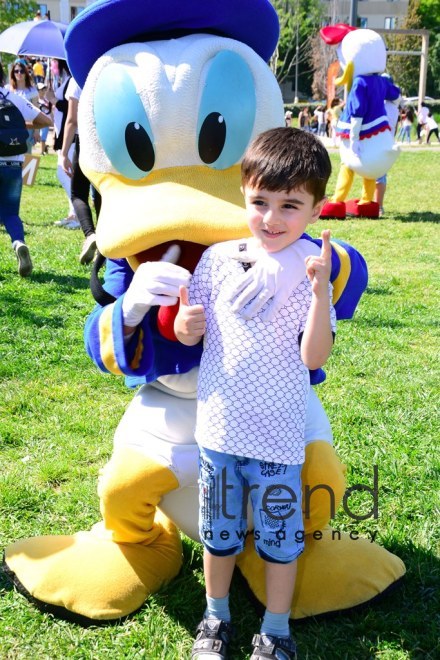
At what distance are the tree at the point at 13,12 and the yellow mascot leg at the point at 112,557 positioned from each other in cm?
2216

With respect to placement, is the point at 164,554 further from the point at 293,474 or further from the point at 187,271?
the point at 187,271

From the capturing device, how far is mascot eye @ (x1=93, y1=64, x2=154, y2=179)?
2.20 metres

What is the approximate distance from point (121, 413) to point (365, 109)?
263 inches

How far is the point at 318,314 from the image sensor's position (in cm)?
195

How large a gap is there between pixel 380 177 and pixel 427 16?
46.4 metres

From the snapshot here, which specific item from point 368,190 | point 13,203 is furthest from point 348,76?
point 13,203

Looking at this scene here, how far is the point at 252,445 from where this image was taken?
204 cm

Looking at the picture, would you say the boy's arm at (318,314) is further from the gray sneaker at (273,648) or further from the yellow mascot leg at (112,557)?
the gray sneaker at (273,648)

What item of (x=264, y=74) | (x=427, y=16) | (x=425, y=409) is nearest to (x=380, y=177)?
(x=425, y=409)

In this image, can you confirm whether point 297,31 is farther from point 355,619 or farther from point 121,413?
point 355,619

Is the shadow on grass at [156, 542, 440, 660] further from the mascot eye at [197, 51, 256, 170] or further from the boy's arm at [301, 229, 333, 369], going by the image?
the mascot eye at [197, 51, 256, 170]

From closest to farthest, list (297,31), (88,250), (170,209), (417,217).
A: (170,209) < (88,250) < (417,217) < (297,31)

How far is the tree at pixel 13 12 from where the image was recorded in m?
22.1

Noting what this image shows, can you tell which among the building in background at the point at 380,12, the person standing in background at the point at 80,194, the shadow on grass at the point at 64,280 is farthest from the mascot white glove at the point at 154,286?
the building in background at the point at 380,12
